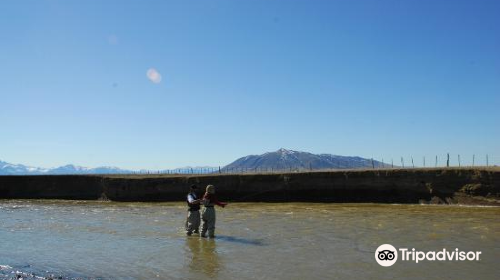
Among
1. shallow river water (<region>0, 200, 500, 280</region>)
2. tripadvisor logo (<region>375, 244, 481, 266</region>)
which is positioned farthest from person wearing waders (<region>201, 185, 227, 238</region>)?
tripadvisor logo (<region>375, 244, 481, 266</region>)

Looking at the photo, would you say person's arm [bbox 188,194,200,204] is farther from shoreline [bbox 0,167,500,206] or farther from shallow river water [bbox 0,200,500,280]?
shoreline [bbox 0,167,500,206]

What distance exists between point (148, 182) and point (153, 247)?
23865mm

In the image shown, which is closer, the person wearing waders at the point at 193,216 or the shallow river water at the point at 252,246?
the shallow river water at the point at 252,246

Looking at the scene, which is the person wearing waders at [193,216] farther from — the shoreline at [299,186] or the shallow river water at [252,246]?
the shoreline at [299,186]

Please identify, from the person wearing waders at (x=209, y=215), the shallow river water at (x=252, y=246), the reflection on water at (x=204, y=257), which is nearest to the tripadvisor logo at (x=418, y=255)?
the shallow river water at (x=252, y=246)

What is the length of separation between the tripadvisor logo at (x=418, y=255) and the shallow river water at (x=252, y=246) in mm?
258

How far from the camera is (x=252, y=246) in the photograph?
1378cm

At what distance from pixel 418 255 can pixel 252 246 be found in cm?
481

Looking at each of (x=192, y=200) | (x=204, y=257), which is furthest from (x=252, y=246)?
(x=192, y=200)

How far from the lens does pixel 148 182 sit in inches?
1460

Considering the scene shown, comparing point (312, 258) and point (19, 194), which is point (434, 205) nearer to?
point (312, 258)

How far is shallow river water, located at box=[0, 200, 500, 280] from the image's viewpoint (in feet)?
34.4

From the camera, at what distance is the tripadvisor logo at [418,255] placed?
11.4 m

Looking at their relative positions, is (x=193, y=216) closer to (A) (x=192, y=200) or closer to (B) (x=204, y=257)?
(A) (x=192, y=200)
